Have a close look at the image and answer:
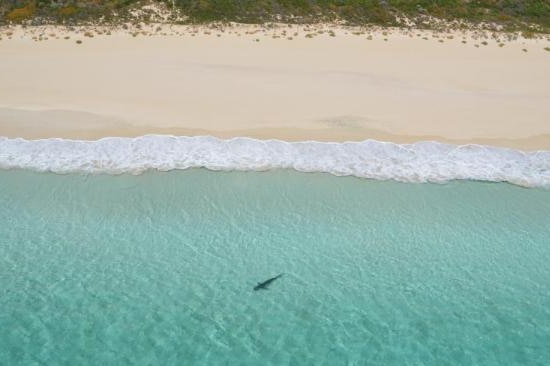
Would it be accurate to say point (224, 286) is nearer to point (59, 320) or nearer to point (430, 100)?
point (59, 320)

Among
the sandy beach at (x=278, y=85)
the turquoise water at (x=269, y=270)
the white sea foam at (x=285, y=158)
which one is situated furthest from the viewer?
the sandy beach at (x=278, y=85)

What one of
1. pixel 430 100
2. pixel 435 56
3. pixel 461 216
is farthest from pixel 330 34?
pixel 461 216

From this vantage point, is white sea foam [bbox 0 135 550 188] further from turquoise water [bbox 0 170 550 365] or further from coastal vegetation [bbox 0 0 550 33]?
coastal vegetation [bbox 0 0 550 33]

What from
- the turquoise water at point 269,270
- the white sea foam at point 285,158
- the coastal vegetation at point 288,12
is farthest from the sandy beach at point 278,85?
the turquoise water at point 269,270

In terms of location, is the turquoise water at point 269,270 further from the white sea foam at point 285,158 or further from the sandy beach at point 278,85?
the sandy beach at point 278,85

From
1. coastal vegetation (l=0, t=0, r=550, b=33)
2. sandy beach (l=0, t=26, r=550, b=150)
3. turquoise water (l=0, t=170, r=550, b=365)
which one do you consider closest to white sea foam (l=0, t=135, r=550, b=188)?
turquoise water (l=0, t=170, r=550, b=365)

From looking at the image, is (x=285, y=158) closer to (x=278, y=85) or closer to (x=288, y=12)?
(x=278, y=85)
